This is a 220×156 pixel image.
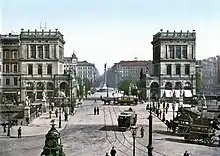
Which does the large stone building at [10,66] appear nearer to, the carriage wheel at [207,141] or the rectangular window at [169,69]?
the rectangular window at [169,69]

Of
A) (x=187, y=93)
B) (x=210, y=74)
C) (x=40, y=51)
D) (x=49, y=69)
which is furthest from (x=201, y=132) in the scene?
(x=210, y=74)

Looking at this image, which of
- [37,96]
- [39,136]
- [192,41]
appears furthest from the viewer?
[192,41]

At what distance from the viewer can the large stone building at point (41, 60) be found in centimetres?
6750

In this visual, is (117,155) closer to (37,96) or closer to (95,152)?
(95,152)

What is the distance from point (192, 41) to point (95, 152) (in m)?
50.6

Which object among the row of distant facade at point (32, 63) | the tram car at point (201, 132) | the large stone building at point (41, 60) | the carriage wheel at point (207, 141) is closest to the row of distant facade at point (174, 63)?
the row of distant facade at point (32, 63)

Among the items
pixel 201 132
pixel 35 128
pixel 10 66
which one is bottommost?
pixel 35 128

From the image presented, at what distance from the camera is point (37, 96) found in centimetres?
6525

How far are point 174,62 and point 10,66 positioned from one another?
26683mm

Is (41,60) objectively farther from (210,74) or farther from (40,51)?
(210,74)

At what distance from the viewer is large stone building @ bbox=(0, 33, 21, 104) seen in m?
65.4

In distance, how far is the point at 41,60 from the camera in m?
68.4

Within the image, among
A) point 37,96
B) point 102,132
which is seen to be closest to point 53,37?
point 37,96

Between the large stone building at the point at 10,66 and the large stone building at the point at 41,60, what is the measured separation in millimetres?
869
